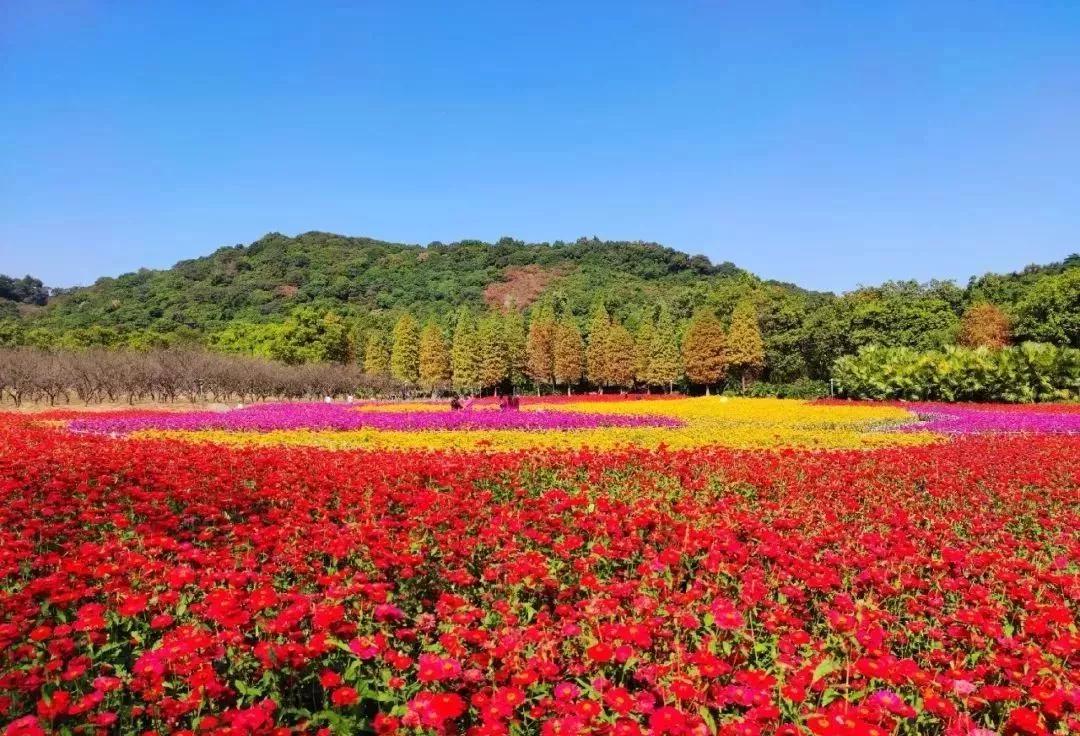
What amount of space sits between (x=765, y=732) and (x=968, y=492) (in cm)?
697

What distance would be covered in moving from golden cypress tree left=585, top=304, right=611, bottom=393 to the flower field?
48.6 m

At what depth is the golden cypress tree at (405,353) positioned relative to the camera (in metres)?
61.2

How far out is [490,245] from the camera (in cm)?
14162

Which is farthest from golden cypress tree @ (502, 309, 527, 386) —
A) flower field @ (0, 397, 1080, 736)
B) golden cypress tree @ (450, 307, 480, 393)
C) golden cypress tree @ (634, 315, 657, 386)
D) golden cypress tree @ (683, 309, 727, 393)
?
flower field @ (0, 397, 1080, 736)

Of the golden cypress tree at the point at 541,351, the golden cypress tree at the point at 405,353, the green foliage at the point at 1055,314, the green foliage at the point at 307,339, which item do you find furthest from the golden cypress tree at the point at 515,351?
the green foliage at the point at 1055,314

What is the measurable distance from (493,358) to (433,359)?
5.52m

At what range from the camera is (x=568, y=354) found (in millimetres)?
58656

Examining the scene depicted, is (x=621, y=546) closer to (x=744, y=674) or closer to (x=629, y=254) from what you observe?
(x=744, y=674)

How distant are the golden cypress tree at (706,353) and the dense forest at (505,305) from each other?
41 cm

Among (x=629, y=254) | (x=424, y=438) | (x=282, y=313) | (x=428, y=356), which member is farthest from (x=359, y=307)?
(x=424, y=438)

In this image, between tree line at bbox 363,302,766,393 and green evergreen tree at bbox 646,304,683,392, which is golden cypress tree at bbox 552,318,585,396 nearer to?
tree line at bbox 363,302,766,393

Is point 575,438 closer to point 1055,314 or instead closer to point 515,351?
point 1055,314

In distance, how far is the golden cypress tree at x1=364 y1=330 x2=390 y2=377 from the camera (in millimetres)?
62866

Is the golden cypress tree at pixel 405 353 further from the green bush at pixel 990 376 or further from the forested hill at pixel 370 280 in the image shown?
the green bush at pixel 990 376
